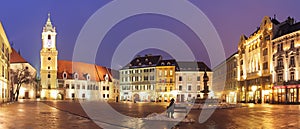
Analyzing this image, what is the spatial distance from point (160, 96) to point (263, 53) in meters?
41.7

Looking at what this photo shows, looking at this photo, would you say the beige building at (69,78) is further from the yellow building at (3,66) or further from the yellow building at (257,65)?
the yellow building at (3,66)

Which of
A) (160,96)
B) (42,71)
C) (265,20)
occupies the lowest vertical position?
(160,96)

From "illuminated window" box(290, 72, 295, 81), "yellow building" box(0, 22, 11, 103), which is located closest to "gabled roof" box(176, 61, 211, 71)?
"illuminated window" box(290, 72, 295, 81)

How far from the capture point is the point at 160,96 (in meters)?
109

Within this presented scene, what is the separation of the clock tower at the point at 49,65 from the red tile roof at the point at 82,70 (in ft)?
15.3

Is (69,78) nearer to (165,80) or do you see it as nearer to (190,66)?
(165,80)

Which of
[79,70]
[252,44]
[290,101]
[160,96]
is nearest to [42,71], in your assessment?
[79,70]

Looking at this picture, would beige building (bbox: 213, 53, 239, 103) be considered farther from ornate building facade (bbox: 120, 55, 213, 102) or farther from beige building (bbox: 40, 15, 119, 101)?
beige building (bbox: 40, 15, 119, 101)

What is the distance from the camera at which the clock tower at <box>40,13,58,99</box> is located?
111625 mm

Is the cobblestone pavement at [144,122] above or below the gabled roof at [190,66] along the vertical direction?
below

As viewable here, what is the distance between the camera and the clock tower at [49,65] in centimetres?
11162

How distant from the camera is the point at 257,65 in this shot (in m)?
77.4

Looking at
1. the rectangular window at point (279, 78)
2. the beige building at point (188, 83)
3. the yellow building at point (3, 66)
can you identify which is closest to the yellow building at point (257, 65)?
the rectangular window at point (279, 78)

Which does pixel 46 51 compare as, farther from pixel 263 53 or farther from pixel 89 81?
pixel 263 53
